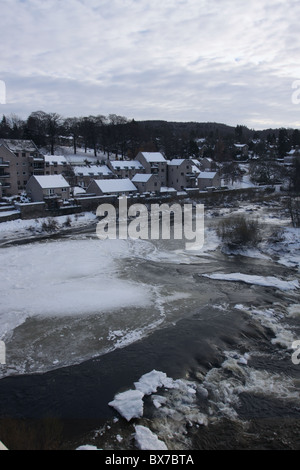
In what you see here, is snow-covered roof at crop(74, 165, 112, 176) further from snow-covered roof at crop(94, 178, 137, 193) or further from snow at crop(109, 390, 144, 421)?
snow at crop(109, 390, 144, 421)

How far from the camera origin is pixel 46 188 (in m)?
29.9

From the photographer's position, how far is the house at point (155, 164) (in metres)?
42.8

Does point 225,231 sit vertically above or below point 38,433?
above

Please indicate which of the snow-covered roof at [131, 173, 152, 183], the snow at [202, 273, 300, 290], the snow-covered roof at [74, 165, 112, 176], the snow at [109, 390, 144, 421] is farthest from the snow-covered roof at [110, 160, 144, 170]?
the snow at [109, 390, 144, 421]

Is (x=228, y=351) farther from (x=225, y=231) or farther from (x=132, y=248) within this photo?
→ (x=225, y=231)

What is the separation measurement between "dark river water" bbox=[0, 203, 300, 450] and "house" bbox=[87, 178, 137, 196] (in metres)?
18.0

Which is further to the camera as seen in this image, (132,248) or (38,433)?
(132,248)

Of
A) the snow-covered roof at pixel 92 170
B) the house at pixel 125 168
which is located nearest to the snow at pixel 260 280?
the snow-covered roof at pixel 92 170

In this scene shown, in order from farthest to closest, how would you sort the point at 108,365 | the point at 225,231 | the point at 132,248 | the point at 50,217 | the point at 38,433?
the point at 50,217 → the point at 225,231 → the point at 132,248 → the point at 108,365 → the point at 38,433

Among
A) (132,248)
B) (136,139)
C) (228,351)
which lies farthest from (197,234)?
(136,139)

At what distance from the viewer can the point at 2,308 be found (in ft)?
39.9

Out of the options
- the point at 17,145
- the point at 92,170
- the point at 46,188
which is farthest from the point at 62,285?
the point at 92,170

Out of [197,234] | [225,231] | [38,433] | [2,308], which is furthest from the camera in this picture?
[197,234]
